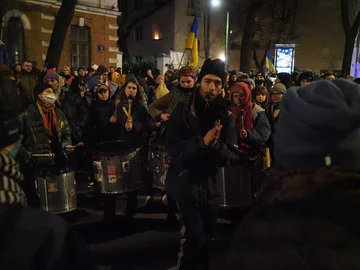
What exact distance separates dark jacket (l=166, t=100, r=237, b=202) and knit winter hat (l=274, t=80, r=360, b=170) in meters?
1.81

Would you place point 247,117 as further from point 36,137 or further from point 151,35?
point 151,35

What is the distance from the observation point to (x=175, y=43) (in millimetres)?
36750

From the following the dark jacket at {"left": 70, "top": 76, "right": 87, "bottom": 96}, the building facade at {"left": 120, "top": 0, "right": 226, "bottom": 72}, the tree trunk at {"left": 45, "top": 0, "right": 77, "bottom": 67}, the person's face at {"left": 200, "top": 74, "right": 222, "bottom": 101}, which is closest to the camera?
the person's face at {"left": 200, "top": 74, "right": 222, "bottom": 101}

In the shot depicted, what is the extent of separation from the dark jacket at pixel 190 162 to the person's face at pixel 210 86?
8.0 inches

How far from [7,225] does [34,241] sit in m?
0.10

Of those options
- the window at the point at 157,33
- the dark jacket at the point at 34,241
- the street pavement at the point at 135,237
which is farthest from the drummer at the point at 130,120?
the window at the point at 157,33

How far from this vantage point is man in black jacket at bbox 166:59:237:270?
339 cm

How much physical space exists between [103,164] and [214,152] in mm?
2202

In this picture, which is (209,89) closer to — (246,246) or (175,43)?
(246,246)

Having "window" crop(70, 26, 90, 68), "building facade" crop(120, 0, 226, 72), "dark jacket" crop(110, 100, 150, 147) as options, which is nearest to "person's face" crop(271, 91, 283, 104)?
"dark jacket" crop(110, 100, 150, 147)

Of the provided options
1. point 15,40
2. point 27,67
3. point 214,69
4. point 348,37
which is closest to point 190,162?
point 214,69

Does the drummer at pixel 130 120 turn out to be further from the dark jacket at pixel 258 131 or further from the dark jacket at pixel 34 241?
the dark jacket at pixel 34 241

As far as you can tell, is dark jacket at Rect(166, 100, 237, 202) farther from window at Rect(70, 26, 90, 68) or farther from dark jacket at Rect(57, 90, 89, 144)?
window at Rect(70, 26, 90, 68)

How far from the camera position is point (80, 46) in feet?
73.7
